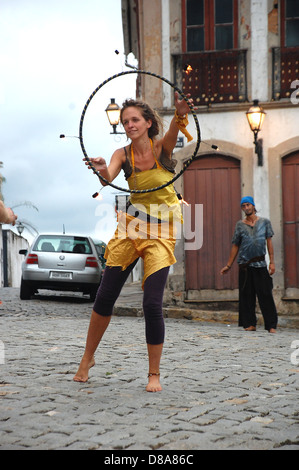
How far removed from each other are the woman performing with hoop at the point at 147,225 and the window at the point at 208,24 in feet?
32.6

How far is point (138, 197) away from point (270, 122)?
9.61 meters

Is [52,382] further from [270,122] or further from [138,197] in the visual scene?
[270,122]

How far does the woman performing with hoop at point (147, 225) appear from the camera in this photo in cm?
511

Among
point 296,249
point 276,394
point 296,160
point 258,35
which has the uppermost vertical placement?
point 258,35

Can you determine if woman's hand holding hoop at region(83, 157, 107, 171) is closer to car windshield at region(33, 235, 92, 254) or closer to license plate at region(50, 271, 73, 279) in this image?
license plate at region(50, 271, 73, 279)

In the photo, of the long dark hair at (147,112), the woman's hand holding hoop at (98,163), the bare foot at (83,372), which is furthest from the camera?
the bare foot at (83,372)

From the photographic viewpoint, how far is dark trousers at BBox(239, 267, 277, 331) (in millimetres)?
10391

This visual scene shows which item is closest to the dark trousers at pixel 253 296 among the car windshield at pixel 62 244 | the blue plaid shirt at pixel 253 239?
the blue plaid shirt at pixel 253 239

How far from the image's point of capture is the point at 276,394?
511cm

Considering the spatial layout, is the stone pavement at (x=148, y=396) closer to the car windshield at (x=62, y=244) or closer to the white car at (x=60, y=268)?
the white car at (x=60, y=268)

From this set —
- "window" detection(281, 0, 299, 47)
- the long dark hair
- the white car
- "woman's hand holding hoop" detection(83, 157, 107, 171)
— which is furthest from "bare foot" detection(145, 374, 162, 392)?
the white car

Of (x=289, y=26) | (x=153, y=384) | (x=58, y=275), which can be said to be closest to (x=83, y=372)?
(x=153, y=384)

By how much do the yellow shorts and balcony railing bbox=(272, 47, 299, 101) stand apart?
9.80 meters
